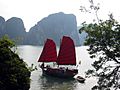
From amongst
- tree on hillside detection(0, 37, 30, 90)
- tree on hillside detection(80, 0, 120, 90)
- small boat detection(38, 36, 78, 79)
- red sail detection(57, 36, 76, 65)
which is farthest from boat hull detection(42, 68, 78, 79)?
tree on hillside detection(80, 0, 120, 90)

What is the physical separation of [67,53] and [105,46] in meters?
57.2

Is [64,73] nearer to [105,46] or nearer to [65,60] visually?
[65,60]

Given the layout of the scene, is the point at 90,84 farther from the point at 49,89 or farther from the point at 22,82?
the point at 22,82

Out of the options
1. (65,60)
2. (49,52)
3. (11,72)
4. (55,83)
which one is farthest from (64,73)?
(11,72)

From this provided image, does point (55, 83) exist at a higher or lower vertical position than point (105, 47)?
lower

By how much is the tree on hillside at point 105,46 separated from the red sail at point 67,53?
55635mm

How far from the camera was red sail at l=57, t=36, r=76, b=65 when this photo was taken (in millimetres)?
76875

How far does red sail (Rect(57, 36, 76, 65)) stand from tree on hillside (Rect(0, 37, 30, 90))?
4340 centimetres

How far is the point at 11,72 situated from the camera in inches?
1228

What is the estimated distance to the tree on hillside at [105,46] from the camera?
65.0 ft

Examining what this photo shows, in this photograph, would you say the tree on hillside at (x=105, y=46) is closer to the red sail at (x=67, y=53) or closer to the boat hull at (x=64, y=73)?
the boat hull at (x=64, y=73)

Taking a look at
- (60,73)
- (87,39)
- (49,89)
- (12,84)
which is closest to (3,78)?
(12,84)

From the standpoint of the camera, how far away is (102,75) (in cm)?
2056

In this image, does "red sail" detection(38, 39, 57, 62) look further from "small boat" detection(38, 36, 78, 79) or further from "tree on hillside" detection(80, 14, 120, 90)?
"tree on hillside" detection(80, 14, 120, 90)
